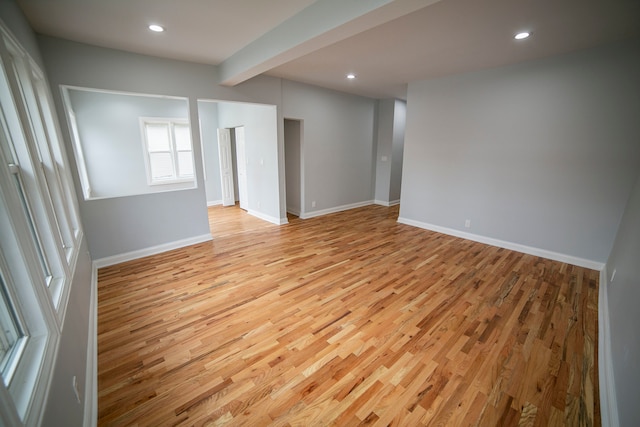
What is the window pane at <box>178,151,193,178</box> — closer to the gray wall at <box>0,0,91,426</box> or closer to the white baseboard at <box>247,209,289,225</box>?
the white baseboard at <box>247,209,289,225</box>

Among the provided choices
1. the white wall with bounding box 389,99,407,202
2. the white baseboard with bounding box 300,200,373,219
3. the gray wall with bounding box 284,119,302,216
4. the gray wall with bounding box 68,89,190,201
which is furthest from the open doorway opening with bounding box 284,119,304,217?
the white wall with bounding box 389,99,407,202

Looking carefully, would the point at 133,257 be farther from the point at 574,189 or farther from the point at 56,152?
the point at 574,189

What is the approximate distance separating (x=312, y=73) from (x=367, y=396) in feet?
14.4

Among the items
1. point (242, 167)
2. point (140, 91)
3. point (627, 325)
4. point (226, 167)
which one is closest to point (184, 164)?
point (226, 167)

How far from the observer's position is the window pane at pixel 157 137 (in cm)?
565

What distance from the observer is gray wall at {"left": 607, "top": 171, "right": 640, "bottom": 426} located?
4.42ft

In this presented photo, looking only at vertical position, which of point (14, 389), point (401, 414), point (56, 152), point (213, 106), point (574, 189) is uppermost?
point (213, 106)

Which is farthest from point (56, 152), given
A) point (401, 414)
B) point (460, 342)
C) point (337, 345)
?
point (460, 342)

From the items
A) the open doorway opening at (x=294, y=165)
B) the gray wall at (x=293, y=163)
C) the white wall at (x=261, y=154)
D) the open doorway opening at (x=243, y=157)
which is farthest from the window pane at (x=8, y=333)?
the gray wall at (x=293, y=163)

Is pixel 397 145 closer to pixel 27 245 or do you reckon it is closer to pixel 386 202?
pixel 386 202

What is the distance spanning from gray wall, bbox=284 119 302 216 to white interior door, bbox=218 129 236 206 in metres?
1.69

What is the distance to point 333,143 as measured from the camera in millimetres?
5855

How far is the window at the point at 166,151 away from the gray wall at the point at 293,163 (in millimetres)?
2129

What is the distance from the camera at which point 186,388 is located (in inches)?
67.7
